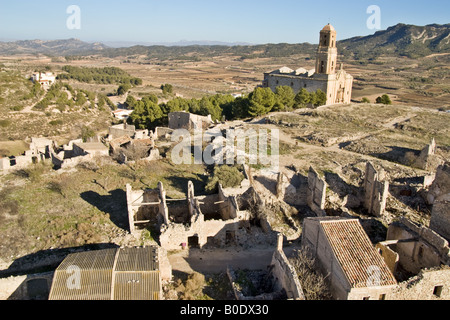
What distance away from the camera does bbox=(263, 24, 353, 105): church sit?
155 ft

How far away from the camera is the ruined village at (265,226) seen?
11031mm

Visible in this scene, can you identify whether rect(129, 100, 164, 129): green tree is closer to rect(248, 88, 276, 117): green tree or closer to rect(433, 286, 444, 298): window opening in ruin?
rect(248, 88, 276, 117): green tree

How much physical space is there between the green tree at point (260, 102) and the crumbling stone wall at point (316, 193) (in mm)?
21098

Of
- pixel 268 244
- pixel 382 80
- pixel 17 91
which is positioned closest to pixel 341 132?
pixel 268 244

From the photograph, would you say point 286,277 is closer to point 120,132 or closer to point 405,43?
point 120,132

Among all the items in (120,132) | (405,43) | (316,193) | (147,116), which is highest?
(405,43)

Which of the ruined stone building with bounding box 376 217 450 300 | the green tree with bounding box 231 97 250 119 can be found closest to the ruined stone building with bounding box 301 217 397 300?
the ruined stone building with bounding box 376 217 450 300

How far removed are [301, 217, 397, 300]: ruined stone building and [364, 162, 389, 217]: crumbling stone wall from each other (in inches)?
251

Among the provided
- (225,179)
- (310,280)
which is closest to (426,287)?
(310,280)

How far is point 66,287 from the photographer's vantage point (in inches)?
418

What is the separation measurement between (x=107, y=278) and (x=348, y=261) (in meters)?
7.34

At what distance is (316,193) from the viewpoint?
717 inches
